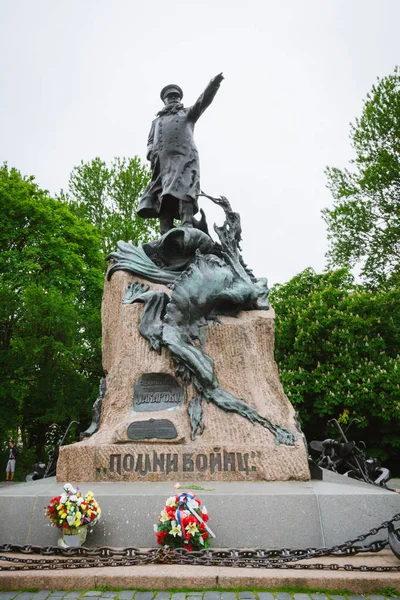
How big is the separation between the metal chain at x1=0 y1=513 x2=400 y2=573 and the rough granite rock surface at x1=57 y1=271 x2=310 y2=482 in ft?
4.55

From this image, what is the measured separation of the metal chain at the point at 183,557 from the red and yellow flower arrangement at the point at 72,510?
0.23 metres

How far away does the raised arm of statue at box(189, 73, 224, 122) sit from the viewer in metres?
7.36

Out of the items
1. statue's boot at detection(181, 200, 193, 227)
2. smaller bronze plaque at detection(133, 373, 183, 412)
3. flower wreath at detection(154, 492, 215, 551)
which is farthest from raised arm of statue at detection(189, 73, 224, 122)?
flower wreath at detection(154, 492, 215, 551)

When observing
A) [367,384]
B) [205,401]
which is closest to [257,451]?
[205,401]

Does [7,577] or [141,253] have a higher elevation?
[141,253]

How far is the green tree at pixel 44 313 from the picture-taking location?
17.0m

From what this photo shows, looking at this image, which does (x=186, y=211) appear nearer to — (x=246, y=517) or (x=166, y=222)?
(x=166, y=222)

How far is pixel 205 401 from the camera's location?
6.09 meters

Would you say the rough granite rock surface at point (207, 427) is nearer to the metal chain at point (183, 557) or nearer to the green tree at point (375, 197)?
the metal chain at point (183, 557)

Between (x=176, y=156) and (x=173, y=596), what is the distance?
592 centimetres

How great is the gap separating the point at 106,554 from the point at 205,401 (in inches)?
88.6

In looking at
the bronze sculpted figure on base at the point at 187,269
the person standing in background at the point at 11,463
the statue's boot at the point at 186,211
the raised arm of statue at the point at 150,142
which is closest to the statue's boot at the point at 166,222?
the bronze sculpted figure on base at the point at 187,269

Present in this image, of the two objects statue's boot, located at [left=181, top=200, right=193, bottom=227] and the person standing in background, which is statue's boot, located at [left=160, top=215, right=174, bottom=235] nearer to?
statue's boot, located at [left=181, top=200, right=193, bottom=227]

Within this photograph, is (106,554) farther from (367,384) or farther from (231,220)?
(367,384)
